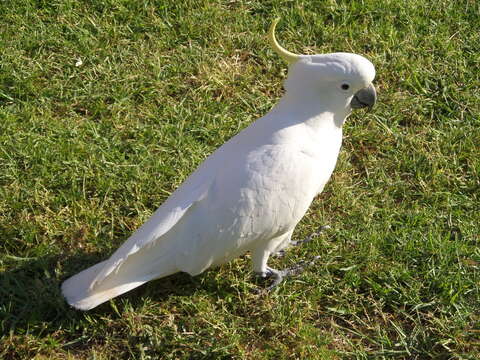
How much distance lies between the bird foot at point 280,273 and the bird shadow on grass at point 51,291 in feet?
0.50

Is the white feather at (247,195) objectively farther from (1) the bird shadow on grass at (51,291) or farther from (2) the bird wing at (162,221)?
(1) the bird shadow on grass at (51,291)

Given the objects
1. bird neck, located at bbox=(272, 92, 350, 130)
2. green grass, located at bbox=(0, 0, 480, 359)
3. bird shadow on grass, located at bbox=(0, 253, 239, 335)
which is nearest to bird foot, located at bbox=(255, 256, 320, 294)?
green grass, located at bbox=(0, 0, 480, 359)

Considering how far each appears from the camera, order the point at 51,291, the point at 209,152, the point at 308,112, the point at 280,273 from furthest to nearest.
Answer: the point at 209,152 < the point at 280,273 < the point at 51,291 < the point at 308,112

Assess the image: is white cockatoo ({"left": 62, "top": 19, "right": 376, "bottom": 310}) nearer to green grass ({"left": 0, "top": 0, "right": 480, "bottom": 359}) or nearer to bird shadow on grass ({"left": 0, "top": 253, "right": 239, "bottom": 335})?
bird shadow on grass ({"left": 0, "top": 253, "right": 239, "bottom": 335})

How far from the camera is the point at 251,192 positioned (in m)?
2.48

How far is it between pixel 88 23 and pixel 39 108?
2.39 ft

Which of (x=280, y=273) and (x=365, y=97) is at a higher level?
(x=365, y=97)

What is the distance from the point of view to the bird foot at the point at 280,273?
9.45 ft

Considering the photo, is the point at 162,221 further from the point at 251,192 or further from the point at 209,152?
the point at 209,152

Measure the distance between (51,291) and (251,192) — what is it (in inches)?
38.2

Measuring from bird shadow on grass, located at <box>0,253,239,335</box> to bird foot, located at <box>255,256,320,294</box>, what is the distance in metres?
0.15

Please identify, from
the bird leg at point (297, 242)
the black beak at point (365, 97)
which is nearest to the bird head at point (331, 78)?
the black beak at point (365, 97)

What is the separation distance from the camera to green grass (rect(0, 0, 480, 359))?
2.72 m

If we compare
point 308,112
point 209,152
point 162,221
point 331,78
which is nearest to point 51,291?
point 162,221
